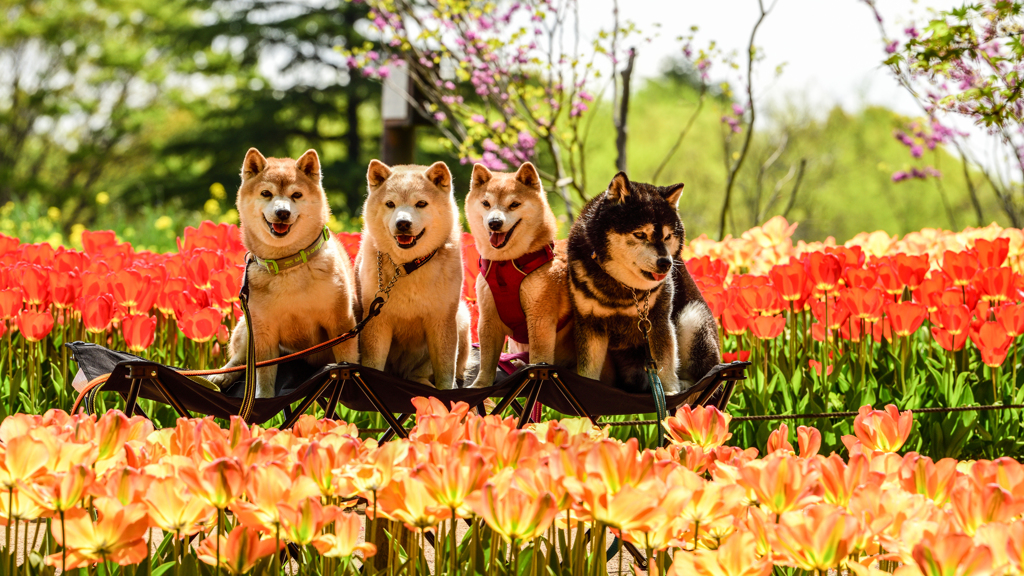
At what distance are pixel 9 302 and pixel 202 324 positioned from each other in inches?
36.5

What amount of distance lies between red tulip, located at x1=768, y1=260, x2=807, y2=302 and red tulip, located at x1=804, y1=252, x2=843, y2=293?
0.34 feet

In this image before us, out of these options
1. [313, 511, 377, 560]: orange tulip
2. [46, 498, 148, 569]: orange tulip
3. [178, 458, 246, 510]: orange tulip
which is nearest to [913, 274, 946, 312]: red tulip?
[313, 511, 377, 560]: orange tulip

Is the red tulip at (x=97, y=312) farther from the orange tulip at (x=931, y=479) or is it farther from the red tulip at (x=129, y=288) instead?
the orange tulip at (x=931, y=479)

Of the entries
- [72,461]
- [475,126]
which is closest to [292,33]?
[475,126]

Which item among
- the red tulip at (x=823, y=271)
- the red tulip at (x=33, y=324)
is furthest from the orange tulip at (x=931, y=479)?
the red tulip at (x=33, y=324)

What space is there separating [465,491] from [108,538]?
569 mm

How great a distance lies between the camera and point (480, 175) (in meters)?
2.98

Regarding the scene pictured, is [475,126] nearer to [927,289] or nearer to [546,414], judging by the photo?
[546,414]

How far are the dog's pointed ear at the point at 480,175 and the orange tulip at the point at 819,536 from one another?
6.32 feet

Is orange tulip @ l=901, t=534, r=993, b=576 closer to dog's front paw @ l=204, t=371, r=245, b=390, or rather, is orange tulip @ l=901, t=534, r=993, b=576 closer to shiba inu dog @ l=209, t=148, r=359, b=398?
shiba inu dog @ l=209, t=148, r=359, b=398

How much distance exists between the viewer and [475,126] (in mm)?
7688

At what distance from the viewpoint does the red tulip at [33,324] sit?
3.66 m

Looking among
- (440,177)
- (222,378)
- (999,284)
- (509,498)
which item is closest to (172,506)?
(509,498)

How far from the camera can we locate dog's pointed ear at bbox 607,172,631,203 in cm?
281
